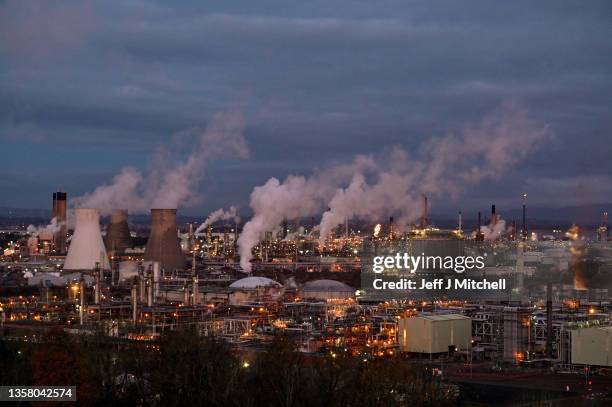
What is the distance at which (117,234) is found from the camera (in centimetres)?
4088

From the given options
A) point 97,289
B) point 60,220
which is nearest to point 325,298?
point 97,289

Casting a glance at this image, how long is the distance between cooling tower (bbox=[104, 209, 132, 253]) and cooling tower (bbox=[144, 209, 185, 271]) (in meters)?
6.39

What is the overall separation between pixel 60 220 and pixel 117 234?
6.64 m

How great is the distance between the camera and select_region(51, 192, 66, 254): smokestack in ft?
151

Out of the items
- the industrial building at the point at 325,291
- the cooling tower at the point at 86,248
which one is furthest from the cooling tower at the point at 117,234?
the industrial building at the point at 325,291

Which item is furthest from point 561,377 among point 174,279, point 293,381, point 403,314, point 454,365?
point 174,279

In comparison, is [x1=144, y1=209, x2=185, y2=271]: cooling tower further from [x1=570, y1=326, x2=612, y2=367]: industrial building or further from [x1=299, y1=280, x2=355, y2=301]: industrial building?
[x1=570, y1=326, x2=612, y2=367]: industrial building

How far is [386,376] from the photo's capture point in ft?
42.1

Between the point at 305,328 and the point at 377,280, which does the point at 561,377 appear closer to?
the point at 305,328

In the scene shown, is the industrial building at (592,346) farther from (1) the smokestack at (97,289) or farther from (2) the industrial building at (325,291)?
(1) the smokestack at (97,289)

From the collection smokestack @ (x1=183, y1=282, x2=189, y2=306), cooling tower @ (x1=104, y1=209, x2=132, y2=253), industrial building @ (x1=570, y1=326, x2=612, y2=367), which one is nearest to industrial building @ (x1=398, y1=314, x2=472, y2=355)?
industrial building @ (x1=570, y1=326, x2=612, y2=367)

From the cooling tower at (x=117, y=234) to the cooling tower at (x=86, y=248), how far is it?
23.1ft

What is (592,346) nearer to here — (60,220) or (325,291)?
(325,291)

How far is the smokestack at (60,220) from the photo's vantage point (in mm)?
45938
